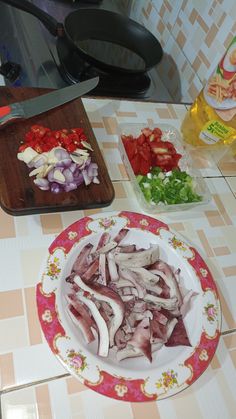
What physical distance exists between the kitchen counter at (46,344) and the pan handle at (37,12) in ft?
1.20

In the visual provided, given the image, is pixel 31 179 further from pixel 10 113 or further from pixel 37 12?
pixel 37 12

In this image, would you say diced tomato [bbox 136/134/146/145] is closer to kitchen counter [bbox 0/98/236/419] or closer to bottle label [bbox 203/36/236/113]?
kitchen counter [bbox 0/98/236/419]

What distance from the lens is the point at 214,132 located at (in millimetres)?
843

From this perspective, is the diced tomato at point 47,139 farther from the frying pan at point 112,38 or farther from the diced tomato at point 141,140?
the frying pan at point 112,38

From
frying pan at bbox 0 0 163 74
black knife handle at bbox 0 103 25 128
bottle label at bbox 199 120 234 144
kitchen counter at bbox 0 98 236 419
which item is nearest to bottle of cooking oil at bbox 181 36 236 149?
bottle label at bbox 199 120 234 144

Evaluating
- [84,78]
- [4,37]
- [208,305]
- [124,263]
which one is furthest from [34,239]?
[4,37]

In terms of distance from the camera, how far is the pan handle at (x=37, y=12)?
2.99 feet

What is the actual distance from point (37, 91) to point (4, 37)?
0.41 meters

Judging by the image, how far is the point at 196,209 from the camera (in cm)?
81

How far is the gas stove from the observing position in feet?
3.16

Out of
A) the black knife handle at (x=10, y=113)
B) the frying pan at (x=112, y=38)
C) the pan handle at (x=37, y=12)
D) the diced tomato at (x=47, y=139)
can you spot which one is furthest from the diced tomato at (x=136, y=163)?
the pan handle at (x=37, y=12)

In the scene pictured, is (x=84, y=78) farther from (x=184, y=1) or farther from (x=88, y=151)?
(x=184, y=1)

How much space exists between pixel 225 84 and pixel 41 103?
0.43 meters

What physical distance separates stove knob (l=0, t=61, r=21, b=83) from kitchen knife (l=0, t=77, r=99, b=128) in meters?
0.22
